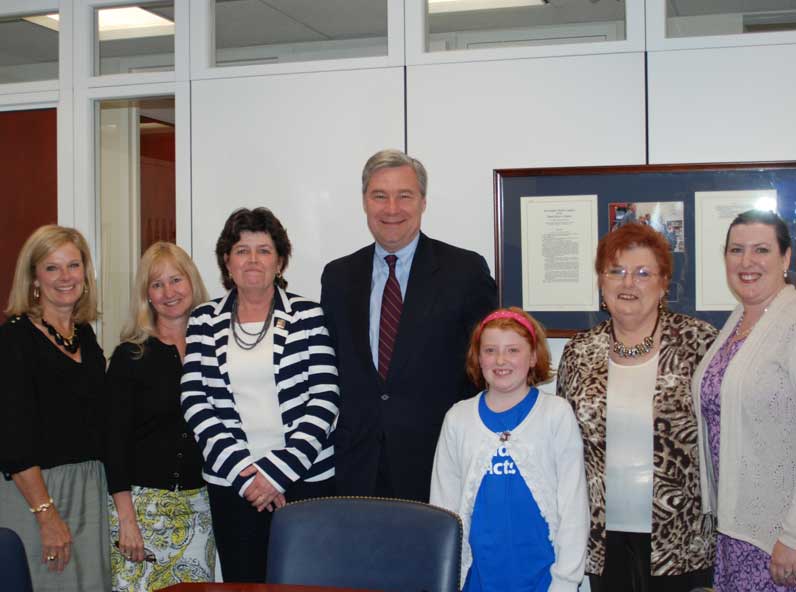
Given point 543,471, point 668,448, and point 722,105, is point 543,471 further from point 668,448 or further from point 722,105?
point 722,105

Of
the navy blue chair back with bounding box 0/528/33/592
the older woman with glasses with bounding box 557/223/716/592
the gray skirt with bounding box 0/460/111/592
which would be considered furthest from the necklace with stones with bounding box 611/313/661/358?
the gray skirt with bounding box 0/460/111/592

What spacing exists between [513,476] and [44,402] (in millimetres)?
1575

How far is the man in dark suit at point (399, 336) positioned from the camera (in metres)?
2.62

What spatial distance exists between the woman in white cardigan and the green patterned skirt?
1.64m

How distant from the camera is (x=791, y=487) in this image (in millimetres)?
2174

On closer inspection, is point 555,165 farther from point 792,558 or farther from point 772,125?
point 792,558

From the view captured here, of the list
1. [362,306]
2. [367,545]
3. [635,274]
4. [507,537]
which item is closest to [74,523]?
[362,306]

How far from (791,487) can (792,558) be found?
7.5 inches

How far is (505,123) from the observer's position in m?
3.20

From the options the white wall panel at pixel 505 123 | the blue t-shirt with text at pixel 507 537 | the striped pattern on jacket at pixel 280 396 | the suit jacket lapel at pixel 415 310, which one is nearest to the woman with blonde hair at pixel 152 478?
the striped pattern on jacket at pixel 280 396

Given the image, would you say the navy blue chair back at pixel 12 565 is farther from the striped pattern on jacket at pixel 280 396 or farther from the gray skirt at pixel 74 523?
the gray skirt at pixel 74 523

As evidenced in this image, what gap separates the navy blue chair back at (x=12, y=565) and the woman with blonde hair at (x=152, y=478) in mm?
886

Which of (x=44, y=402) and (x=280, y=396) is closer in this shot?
(x=280, y=396)

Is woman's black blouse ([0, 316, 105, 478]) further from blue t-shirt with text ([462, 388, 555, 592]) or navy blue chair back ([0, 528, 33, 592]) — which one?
blue t-shirt with text ([462, 388, 555, 592])
